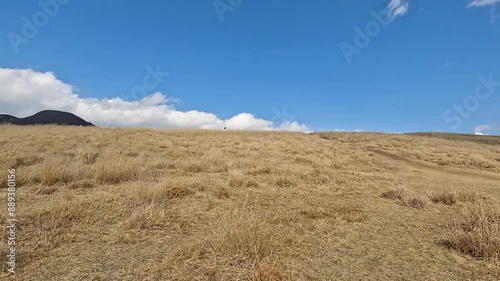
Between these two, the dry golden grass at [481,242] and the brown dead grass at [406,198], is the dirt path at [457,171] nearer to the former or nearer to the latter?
the brown dead grass at [406,198]

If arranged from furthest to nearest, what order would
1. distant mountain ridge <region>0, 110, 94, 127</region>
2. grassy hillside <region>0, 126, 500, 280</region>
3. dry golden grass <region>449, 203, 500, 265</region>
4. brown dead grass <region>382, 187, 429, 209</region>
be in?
distant mountain ridge <region>0, 110, 94, 127</region> < brown dead grass <region>382, 187, 429, 209</region> < dry golden grass <region>449, 203, 500, 265</region> < grassy hillside <region>0, 126, 500, 280</region>

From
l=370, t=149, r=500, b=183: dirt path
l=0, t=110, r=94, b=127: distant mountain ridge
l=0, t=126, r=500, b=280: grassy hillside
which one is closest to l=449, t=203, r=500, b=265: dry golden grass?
l=0, t=126, r=500, b=280: grassy hillside

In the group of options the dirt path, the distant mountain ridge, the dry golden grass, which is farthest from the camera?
the distant mountain ridge

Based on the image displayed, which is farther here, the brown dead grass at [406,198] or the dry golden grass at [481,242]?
the brown dead grass at [406,198]

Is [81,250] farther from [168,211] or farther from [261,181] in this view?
[261,181]

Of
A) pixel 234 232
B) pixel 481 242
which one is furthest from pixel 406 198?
pixel 234 232

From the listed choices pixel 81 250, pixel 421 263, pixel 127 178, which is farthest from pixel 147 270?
pixel 127 178

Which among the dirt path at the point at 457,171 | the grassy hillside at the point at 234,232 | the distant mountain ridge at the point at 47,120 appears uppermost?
the distant mountain ridge at the point at 47,120

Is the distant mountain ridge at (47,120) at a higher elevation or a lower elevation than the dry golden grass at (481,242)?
higher

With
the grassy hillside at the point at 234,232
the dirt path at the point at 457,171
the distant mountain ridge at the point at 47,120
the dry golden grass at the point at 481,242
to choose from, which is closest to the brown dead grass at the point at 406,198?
the grassy hillside at the point at 234,232

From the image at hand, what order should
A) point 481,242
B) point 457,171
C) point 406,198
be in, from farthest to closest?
point 457,171 → point 406,198 → point 481,242

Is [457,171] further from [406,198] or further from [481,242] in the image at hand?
[481,242]

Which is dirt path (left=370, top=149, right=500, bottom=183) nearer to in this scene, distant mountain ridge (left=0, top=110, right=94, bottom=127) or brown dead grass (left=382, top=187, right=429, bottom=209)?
brown dead grass (left=382, top=187, right=429, bottom=209)

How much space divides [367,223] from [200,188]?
4.48m
